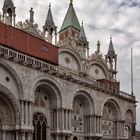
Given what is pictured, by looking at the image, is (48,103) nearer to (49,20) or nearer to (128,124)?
(49,20)

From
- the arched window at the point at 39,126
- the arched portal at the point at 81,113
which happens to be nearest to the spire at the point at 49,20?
the arched portal at the point at 81,113

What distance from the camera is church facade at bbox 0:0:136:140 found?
41.1m

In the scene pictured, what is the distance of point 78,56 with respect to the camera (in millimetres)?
60625

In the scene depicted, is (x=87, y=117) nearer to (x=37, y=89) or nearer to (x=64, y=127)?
(x=64, y=127)

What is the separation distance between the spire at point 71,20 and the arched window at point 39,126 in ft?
106

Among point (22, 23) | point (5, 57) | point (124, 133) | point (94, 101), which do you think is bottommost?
point (124, 133)

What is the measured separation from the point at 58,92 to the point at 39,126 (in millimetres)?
5039

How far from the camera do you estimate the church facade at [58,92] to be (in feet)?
135

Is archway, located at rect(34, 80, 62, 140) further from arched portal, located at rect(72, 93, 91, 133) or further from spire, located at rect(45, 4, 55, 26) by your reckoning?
spire, located at rect(45, 4, 55, 26)

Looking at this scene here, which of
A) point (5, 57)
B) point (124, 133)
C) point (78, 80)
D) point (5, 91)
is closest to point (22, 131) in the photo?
point (5, 91)

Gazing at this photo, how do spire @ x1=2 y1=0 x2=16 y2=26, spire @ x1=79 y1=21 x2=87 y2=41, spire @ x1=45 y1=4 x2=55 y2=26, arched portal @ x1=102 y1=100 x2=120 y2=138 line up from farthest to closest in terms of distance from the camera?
spire @ x1=79 y1=21 x2=87 y2=41 → spire @ x1=45 y1=4 x2=55 y2=26 → arched portal @ x1=102 y1=100 x2=120 y2=138 → spire @ x1=2 y1=0 x2=16 y2=26

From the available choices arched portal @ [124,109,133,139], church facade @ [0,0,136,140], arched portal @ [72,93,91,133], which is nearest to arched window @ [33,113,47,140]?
church facade @ [0,0,136,140]

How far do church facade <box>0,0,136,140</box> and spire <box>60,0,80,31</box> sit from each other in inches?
129

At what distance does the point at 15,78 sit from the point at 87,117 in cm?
1693
